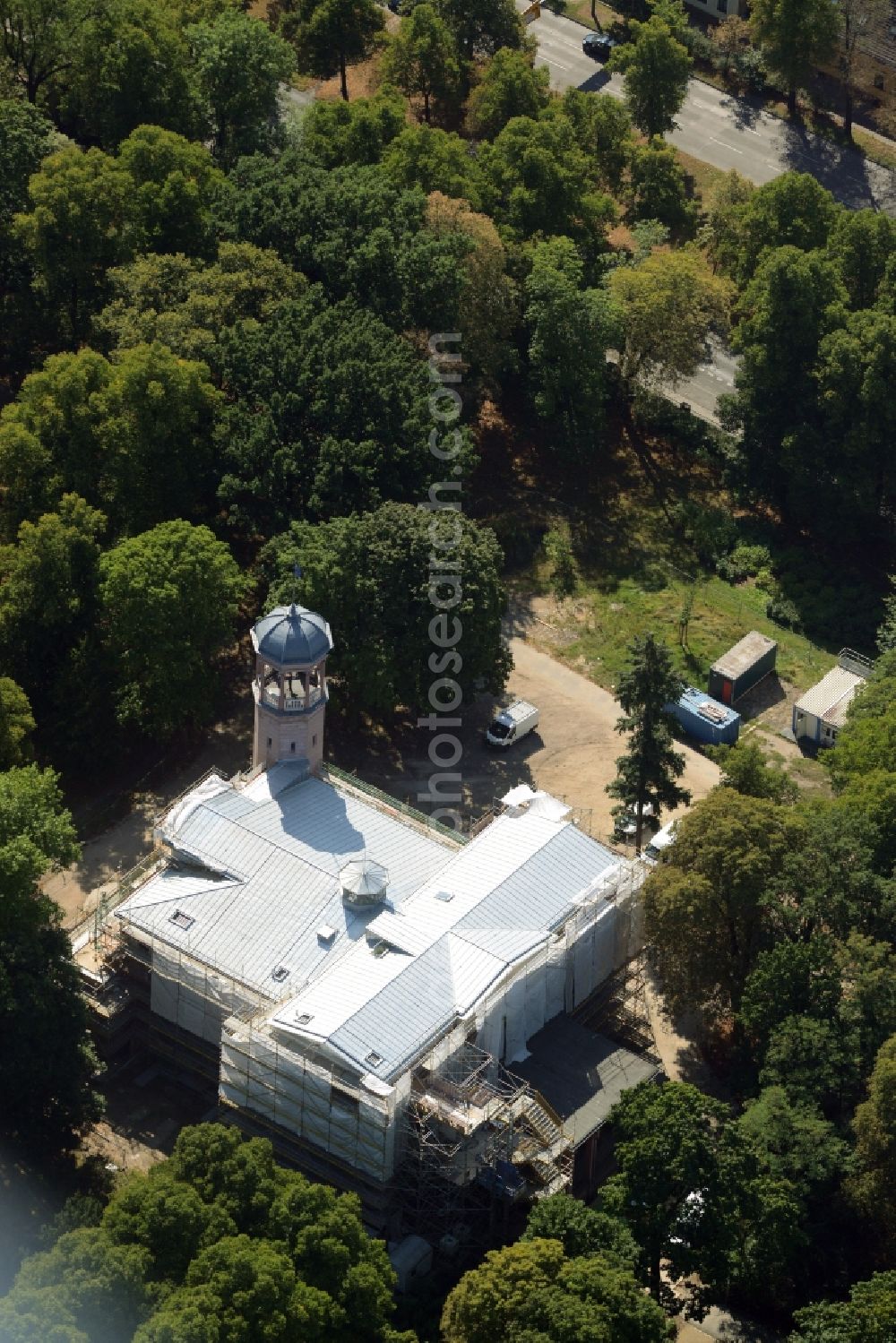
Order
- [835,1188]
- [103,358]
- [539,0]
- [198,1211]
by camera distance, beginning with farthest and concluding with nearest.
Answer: [539,0] → [103,358] → [835,1188] → [198,1211]

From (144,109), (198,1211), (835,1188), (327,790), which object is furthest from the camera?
(144,109)

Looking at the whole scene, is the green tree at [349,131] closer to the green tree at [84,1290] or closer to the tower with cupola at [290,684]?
the tower with cupola at [290,684]

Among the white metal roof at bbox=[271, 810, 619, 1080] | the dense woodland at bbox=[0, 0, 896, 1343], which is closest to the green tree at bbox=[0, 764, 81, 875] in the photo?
the dense woodland at bbox=[0, 0, 896, 1343]

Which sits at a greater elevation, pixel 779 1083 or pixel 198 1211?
pixel 779 1083

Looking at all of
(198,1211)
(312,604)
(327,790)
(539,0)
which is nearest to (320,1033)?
(198,1211)

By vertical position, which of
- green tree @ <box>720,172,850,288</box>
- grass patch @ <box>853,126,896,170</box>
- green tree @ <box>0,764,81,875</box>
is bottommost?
green tree @ <box>0,764,81,875</box>

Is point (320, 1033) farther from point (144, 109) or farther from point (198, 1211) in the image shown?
point (144, 109)

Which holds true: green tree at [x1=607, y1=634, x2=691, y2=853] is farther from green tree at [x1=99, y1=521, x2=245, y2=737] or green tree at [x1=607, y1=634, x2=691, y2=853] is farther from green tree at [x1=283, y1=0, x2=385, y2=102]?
green tree at [x1=283, y1=0, x2=385, y2=102]

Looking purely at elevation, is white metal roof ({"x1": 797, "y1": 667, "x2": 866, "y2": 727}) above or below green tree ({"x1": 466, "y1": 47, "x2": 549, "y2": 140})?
below
